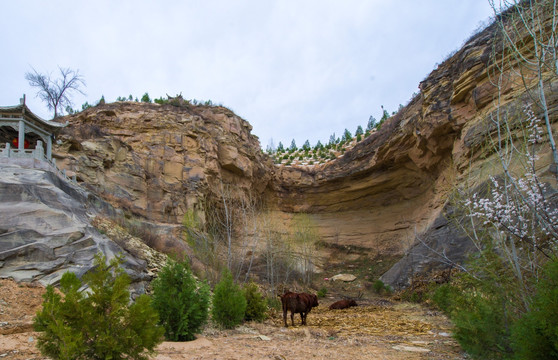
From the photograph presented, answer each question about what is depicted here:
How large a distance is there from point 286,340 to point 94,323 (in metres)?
4.25

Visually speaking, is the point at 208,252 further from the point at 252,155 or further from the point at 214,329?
the point at 252,155

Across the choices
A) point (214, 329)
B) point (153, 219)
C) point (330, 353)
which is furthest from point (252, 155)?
point (330, 353)

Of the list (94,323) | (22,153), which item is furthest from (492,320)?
(22,153)

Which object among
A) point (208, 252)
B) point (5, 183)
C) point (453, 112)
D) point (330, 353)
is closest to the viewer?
point (330, 353)

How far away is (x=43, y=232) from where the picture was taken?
397 inches

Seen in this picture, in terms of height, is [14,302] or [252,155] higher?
[252,155]

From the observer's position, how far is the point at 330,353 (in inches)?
228

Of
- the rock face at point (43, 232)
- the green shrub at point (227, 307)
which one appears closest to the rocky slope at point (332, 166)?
the rock face at point (43, 232)

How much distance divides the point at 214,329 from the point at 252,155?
20.3 meters

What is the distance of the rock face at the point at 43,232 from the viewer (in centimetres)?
925

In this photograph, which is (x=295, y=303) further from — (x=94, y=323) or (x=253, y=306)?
(x=94, y=323)

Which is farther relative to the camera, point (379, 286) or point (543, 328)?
point (379, 286)

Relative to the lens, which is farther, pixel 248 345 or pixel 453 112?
pixel 453 112

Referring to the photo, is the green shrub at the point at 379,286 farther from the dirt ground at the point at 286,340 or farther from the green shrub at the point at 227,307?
the green shrub at the point at 227,307
